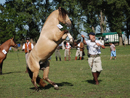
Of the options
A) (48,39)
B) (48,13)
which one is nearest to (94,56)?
(48,39)

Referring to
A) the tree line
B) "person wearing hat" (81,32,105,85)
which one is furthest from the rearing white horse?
the tree line

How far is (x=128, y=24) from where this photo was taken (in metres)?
62.8

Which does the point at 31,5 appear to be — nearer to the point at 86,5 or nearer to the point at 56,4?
the point at 56,4

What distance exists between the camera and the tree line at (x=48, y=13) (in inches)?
2163

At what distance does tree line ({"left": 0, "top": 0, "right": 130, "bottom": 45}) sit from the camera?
54938 millimetres

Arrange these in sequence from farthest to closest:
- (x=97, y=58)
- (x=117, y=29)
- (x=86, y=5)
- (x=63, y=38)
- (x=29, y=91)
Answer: (x=86, y=5)
(x=117, y=29)
(x=97, y=58)
(x=29, y=91)
(x=63, y=38)

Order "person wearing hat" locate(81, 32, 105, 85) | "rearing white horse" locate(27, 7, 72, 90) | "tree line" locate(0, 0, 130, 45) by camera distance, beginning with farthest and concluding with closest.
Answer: "tree line" locate(0, 0, 130, 45), "person wearing hat" locate(81, 32, 105, 85), "rearing white horse" locate(27, 7, 72, 90)

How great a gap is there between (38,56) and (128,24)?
57.3m

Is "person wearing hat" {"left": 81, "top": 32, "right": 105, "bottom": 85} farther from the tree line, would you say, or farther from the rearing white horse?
the tree line

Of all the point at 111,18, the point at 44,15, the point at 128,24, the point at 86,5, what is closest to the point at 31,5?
the point at 44,15

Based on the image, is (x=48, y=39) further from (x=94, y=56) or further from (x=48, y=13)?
(x=48, y=13)

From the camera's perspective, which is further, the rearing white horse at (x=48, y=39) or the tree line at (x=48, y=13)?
the tree line at (x=48, y=13)

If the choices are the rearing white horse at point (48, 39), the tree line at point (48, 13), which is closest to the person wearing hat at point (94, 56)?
the rearing white horse at point (48, 39)

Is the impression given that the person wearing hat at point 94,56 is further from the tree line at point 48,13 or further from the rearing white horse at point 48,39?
the tree line at point 48,13
